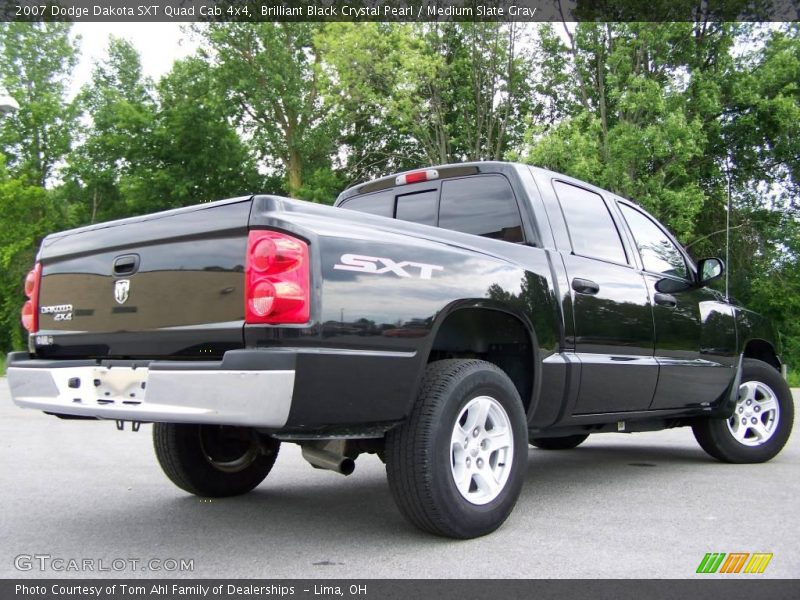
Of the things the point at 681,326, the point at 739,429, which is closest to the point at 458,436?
the point at 681,326

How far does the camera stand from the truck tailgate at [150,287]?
133 inches

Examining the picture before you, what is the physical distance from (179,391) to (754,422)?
5011 mm

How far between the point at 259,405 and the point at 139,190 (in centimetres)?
2999

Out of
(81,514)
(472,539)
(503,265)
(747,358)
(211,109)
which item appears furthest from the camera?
(211,109)

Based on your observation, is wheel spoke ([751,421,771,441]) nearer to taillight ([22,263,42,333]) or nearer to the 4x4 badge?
the 4x4 badge

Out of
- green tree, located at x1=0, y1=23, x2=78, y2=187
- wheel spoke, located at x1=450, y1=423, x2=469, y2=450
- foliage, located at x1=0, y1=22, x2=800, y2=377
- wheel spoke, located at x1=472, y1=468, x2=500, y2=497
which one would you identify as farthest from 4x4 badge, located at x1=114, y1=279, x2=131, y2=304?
green tree, located at x1=0, y1=23, x2=78, y2=187

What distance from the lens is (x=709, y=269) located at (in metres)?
5.90

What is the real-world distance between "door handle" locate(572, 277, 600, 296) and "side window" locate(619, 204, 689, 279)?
0.82 m

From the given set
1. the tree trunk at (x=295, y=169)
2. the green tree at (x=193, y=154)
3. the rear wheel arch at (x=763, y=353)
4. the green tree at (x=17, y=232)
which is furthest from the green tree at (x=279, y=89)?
the rear wheel arch at (x=763, y=353)

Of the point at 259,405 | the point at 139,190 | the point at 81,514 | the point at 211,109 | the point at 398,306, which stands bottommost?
the point at 81,514

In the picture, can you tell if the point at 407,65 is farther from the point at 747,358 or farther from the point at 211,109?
the point at 747,358

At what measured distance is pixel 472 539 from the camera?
12.7ft

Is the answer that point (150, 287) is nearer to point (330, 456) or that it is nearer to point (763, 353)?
point (330, 456)
